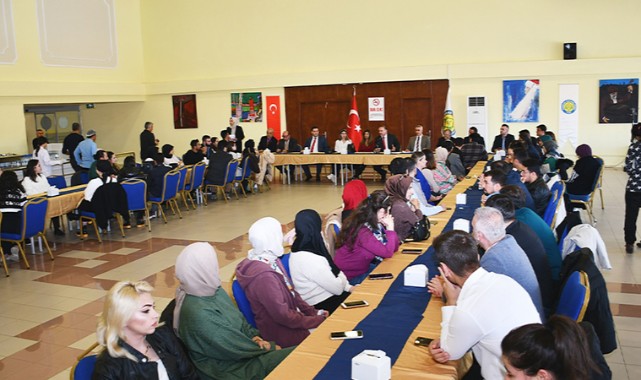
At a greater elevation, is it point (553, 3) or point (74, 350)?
point (553, 3)

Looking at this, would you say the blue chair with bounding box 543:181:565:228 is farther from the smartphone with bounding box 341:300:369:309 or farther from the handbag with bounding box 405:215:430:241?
the smartphone with bounding box 341:300:369:309

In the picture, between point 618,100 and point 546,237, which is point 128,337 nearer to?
point 546,237

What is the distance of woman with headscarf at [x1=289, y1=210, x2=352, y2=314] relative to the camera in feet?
12.8

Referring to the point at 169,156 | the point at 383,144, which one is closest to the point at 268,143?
the point at 383,144

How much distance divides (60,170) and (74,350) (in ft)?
37.6

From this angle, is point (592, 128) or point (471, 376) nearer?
point (471, 376)

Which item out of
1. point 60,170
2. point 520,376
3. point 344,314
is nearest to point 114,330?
point 344,314

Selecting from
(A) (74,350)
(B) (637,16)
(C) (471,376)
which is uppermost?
(B) (637,16)

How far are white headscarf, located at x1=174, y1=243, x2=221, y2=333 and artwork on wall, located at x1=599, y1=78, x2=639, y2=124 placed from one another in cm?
1361

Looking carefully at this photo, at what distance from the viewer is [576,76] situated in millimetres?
14344

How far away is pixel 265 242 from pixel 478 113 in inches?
500

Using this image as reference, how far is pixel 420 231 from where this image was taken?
517cm

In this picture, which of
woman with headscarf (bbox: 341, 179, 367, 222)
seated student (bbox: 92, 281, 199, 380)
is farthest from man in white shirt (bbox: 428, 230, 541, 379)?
woman with headscarf (bbox: 341, 179, 367, 222)

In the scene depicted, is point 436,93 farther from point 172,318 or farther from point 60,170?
point 172,318
